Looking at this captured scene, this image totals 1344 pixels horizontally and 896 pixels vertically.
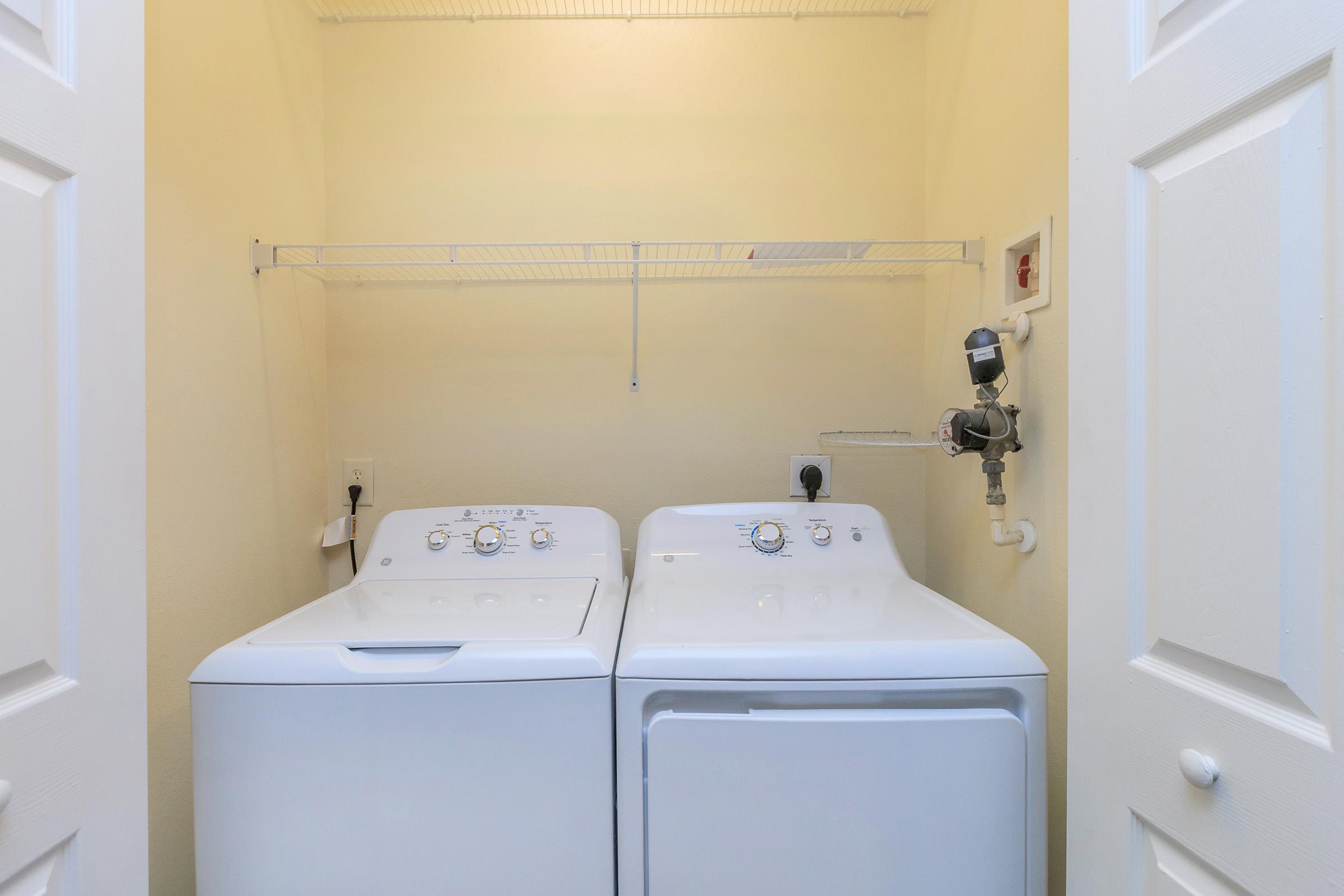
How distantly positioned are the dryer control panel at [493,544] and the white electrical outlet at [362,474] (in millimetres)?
295

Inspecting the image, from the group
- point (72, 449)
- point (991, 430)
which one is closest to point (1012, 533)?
point (991, 430)

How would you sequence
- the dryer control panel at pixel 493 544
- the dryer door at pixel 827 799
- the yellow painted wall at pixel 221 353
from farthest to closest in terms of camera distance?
the dryer control panel at pixel 493 544
the yellow painted wall at pixel 221 353
the dryer door at pixel 827 799

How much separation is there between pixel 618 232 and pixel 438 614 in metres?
1.10

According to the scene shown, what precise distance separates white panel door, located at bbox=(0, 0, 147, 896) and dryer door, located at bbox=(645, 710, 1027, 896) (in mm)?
603

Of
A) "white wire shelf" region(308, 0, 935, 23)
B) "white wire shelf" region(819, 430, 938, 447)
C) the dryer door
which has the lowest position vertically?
the dryer door

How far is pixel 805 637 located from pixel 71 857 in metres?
0.84

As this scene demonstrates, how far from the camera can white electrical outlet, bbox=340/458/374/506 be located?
5.36 ft

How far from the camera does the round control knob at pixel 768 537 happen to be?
1.33m

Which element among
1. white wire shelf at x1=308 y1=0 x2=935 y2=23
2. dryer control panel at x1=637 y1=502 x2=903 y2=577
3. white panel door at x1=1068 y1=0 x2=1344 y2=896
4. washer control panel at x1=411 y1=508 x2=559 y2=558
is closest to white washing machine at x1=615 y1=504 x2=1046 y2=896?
white panel door at x1=1068 y1=0 x2=1344 y2=896

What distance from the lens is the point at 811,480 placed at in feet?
5.25

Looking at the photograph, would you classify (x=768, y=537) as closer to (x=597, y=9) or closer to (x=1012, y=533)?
(x=1012, y=533)

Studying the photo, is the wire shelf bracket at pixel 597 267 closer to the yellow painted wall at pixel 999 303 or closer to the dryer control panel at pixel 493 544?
the yellow painted wall at pixel 999 303

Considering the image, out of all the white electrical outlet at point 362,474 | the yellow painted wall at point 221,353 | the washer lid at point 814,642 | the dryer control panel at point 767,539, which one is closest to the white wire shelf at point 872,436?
the dryer control panel at point 767,539

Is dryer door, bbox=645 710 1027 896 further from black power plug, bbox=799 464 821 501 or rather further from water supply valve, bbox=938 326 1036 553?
black power plug, bbox=799 464 821 501
